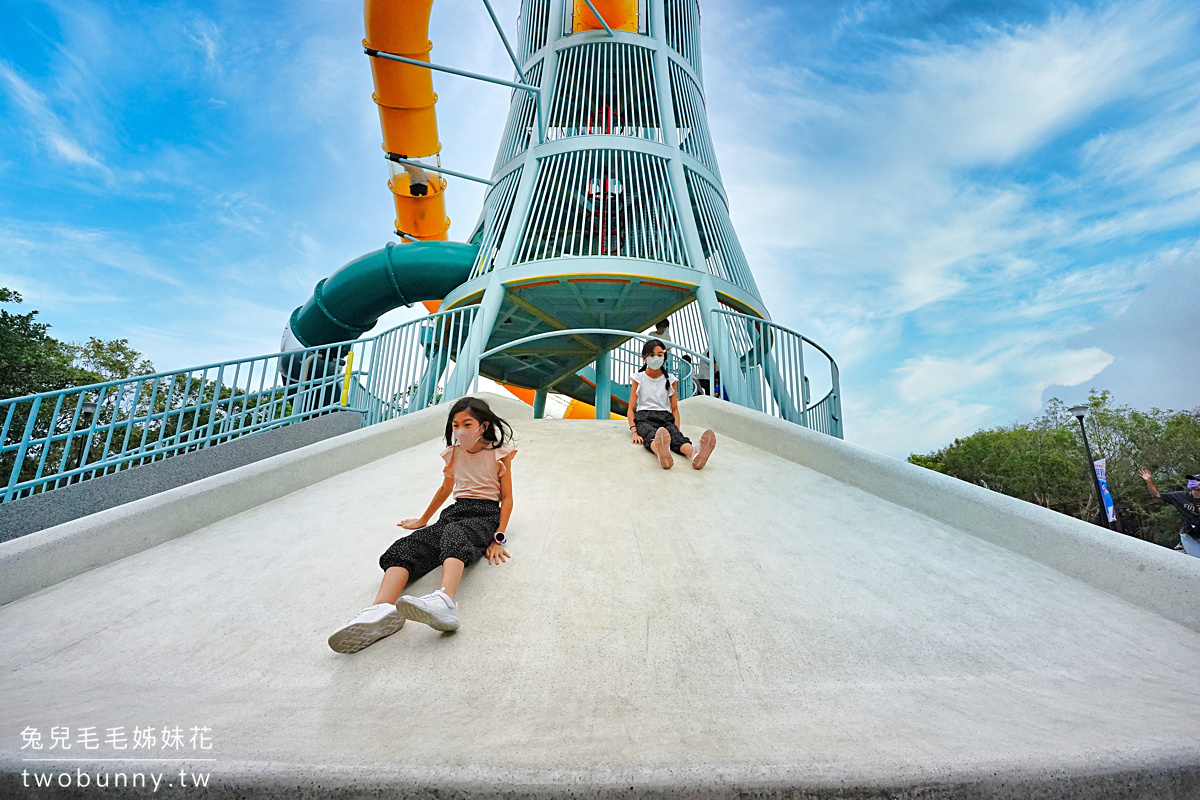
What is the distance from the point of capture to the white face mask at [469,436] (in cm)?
298

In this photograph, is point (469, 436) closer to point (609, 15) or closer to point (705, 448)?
point (705, 448)

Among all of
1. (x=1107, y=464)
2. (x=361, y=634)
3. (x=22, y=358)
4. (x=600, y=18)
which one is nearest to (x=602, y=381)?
(x=600, y=18)

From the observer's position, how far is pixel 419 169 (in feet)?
47.8

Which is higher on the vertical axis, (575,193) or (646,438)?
(575,193)

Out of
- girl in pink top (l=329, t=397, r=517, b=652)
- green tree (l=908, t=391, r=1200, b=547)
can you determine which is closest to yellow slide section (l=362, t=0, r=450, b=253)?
girl in pink top (l=329, t=397, r=517, b=652)

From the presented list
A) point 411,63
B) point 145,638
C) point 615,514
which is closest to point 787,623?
point 615,514

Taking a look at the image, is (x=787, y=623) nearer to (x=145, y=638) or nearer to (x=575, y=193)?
(x=145, y=638)

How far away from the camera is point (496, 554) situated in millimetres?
2916

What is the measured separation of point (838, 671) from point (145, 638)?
9.05ft

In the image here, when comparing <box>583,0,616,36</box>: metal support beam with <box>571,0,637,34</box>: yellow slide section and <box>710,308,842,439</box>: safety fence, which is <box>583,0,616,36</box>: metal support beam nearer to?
<box>571,0,637,34</box>: yellow slide section

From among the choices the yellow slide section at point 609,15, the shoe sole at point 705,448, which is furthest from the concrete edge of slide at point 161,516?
the yellow slide section at point 609,15

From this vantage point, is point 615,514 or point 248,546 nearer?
point 248,546

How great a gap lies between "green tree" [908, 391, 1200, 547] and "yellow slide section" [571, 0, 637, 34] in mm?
24284

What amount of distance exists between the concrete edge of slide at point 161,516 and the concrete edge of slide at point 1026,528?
389 centimetres
